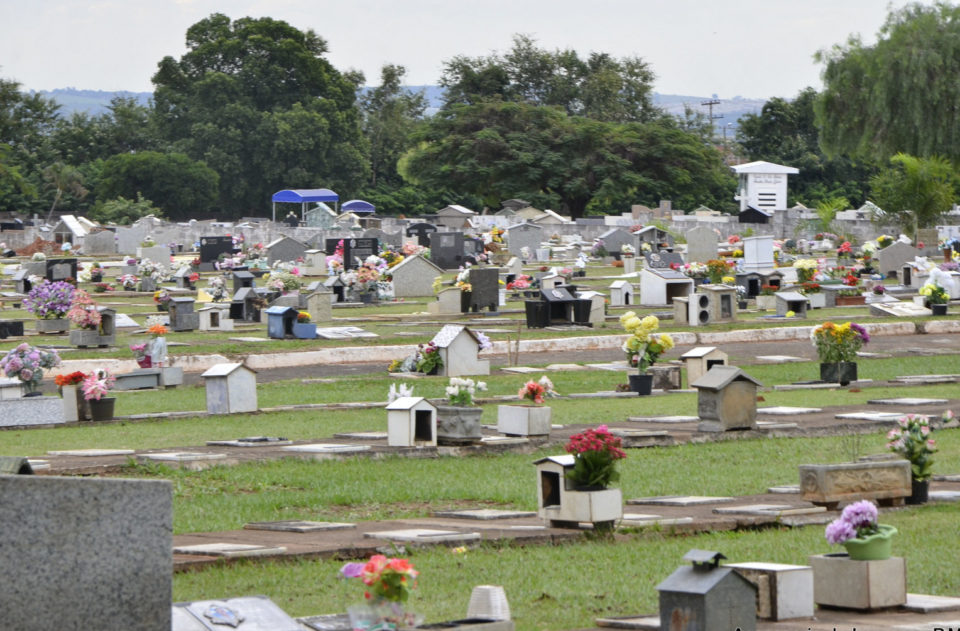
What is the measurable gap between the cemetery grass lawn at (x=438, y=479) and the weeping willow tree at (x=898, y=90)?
4635 centimetres

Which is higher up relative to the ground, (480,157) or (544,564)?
(480,157)

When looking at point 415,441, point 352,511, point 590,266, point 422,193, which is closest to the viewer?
point 352,511

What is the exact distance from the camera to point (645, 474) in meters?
15.3

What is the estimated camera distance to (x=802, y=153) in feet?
319

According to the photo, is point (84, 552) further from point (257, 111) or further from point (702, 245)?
point (257, 111)

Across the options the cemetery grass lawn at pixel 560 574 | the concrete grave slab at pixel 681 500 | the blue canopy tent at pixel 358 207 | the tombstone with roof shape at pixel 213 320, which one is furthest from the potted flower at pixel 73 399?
the blue canopy tent at pixel 358 207

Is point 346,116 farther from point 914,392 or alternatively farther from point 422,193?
point 914,392

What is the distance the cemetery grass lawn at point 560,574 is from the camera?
8898 mm

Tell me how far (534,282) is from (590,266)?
12.5 m

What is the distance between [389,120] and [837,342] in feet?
336

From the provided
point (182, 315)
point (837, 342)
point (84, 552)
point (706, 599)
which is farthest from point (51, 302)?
point (706, 599)

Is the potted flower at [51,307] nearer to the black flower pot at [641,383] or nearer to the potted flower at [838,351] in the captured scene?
the black flower pot at [641,383]

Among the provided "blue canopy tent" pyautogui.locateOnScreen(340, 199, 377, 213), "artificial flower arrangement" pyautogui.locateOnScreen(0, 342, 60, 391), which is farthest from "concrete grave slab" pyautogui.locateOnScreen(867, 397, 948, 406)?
"blue canopy tent" pyautogui.locateOnScreen(340, 199, 377, 213)

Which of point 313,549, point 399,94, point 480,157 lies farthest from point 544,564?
point 399,94
